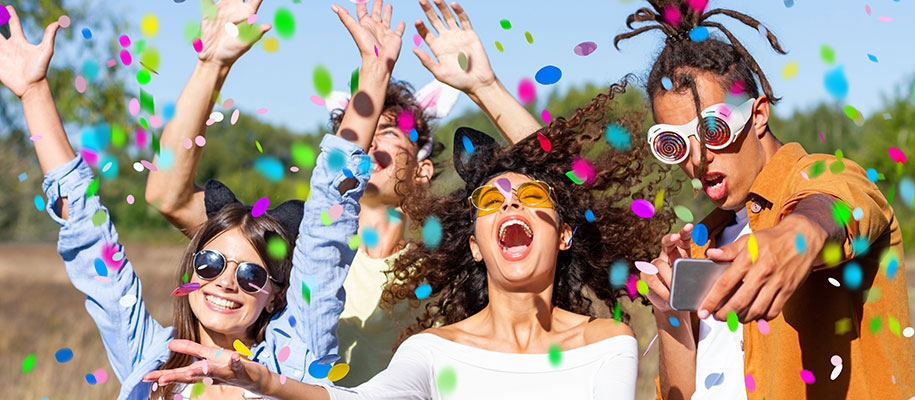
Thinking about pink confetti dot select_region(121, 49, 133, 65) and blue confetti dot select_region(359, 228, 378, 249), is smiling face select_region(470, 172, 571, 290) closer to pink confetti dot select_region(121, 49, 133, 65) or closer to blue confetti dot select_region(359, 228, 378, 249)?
blue confetti dot select_region(359, 228, 378, 249)

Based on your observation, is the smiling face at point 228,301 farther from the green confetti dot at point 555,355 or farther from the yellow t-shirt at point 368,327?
the green confetti dot at point 555,355

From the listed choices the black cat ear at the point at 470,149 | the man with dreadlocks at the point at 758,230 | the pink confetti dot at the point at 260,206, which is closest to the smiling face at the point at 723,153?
the man with dreadlocks at the point at 758,230

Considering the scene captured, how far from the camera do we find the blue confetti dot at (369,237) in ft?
12.7

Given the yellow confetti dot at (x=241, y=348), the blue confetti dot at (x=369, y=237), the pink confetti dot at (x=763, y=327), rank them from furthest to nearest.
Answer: the blue confetti dot at (x=369, y=237) < the yellow confetti dot at (x=241, y=348) < the pink confetti dot at (x=763, y=327)

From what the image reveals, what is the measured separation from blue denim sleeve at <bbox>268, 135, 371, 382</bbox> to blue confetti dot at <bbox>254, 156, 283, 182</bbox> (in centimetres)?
19

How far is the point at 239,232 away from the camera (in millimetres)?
3178

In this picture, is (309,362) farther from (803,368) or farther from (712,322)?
(803,368)

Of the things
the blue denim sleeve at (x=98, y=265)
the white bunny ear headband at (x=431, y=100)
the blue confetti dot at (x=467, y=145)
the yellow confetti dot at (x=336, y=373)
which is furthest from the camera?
the white bunny ear headband at (x=431, y=100)

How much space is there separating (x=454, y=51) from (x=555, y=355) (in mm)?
1291

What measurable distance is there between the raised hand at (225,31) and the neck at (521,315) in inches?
49.6

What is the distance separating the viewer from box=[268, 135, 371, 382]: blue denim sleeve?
285cm

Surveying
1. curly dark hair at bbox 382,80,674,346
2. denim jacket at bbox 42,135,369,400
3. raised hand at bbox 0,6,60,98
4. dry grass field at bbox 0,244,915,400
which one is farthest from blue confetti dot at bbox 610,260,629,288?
raised hand at bbox 0,6,60,98

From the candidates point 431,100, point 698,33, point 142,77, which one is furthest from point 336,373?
point 431,100

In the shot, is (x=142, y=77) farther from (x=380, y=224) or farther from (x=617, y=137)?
(x=617, y=137)
